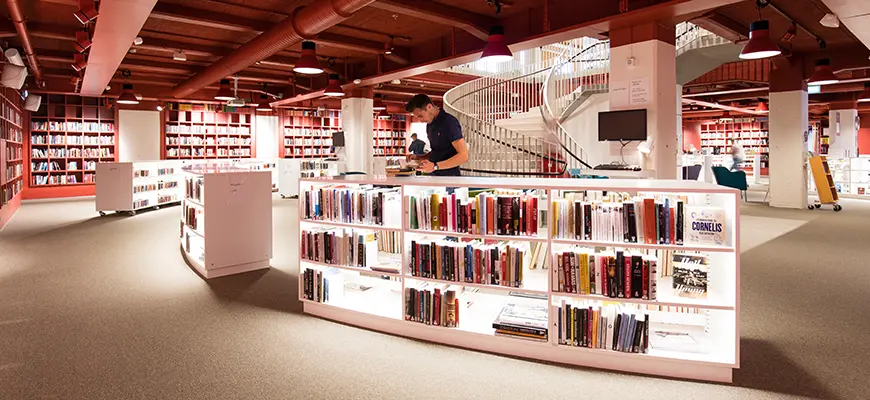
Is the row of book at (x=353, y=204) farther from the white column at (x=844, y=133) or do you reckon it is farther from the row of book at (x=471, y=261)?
the white column at (x=844, y=133)

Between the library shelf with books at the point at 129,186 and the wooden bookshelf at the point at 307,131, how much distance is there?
23.9ft

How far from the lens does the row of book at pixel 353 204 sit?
12.9ft

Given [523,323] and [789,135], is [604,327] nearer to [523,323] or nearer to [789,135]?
[523,323]

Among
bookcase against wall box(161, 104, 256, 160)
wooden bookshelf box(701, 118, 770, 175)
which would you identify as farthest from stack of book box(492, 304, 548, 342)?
wooden bookshelf box(701, 118, 770, 175)

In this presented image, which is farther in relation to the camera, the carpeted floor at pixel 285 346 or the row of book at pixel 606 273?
the row of book at pixel 606 273

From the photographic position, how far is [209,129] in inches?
705

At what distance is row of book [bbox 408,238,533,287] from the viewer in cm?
347

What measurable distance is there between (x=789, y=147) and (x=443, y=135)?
10601 millimetres

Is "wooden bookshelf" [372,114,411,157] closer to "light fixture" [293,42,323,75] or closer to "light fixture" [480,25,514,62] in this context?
"light fixture" [293,42,323,75]

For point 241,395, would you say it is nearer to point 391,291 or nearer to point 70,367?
point 70,367

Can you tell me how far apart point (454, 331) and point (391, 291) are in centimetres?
88

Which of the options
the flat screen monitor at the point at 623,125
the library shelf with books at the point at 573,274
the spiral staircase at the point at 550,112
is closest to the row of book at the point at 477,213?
the library shelf with books at the point at 573,274

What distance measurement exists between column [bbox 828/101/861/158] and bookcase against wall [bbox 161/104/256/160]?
20681 mm

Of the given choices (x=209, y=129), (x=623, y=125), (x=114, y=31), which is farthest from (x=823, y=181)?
(x=209, y=129)
